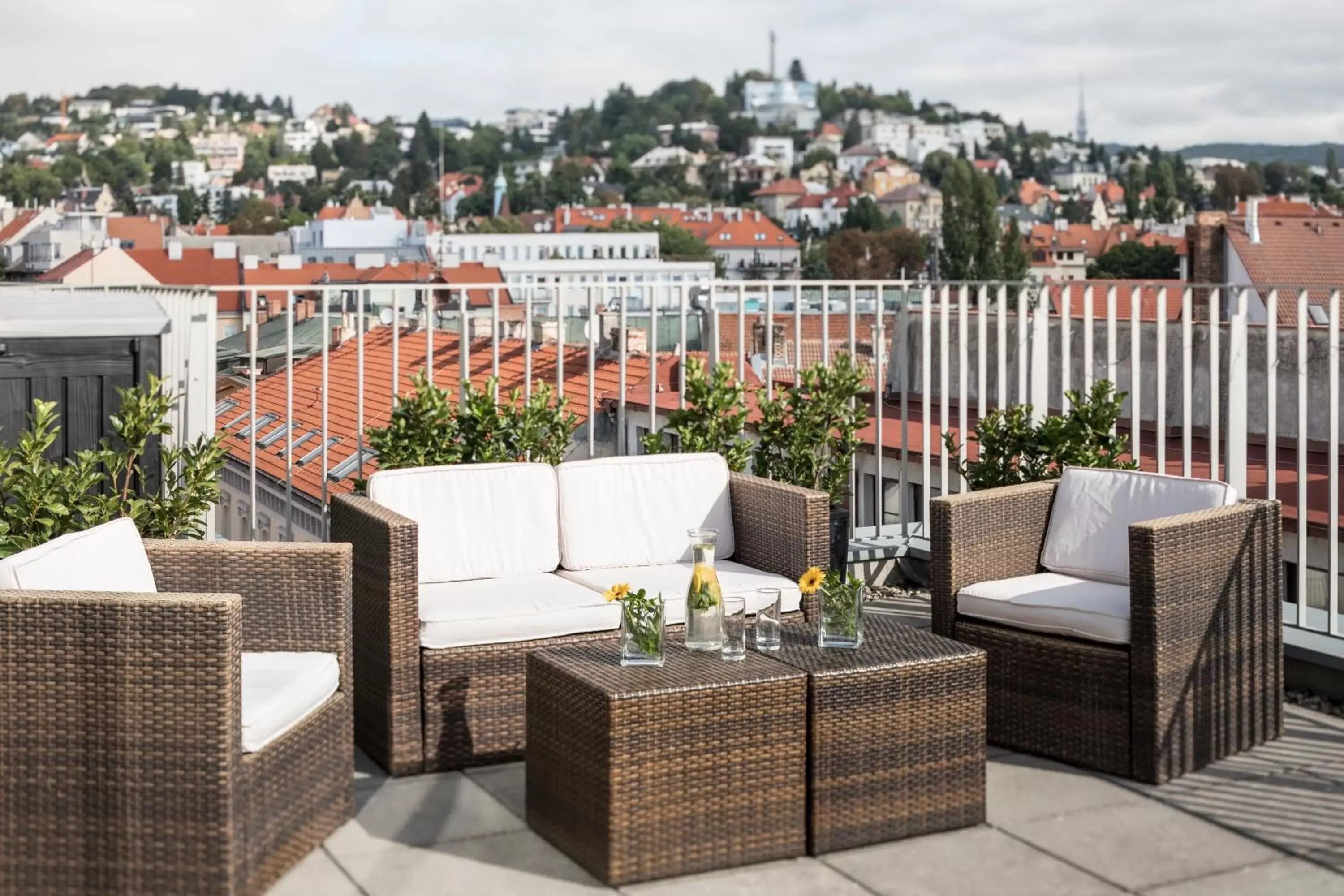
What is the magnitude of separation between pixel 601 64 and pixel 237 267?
102746mm

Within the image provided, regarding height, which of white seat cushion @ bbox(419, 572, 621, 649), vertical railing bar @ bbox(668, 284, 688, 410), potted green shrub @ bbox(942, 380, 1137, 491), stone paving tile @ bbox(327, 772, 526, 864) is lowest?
stone paving tile @ bbox(327, 772, 526, 864)

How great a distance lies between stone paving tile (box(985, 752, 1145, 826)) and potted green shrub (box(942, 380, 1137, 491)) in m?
1.15

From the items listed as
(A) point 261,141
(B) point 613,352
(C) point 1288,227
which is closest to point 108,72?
(A) point 261,141

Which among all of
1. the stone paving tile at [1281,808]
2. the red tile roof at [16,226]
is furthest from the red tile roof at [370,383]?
the red tile roof at [16,226]

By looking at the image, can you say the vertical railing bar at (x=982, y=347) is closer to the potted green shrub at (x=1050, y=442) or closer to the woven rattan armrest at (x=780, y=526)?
the potted green shrub at (x=1050, y=442)

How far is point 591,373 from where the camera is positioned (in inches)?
229

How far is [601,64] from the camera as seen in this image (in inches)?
6250

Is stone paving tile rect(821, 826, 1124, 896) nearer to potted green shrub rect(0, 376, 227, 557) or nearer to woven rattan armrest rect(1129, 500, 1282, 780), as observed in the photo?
woven rattan armrest rect(1129, 500, 1282, 780)

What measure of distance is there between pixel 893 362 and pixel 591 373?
Answer: 154 centimetres

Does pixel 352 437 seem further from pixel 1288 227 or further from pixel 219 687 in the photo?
pixel 1288 227

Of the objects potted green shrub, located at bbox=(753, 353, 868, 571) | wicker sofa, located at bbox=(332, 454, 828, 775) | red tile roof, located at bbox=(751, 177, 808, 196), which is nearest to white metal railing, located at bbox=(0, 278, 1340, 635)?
potted green shrub, located at bbox=(753, 353, 868, 571)

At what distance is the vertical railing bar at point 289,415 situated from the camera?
527 centimetres

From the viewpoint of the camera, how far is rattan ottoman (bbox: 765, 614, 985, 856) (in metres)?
3.46

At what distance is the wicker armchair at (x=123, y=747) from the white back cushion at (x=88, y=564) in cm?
12
